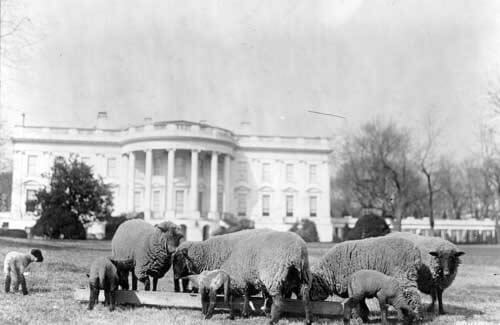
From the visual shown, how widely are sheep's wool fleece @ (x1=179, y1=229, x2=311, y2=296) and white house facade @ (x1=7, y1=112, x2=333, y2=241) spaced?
42514 mm

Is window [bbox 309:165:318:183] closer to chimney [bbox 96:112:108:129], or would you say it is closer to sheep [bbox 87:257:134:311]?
chimney [bbox 96:112:108:129]

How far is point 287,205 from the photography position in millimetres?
64062

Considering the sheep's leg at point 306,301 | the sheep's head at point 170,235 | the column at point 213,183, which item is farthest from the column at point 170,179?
the sheep's leg at point 306,301

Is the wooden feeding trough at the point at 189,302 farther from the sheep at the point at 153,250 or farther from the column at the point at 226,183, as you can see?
the column at the point at 226,183

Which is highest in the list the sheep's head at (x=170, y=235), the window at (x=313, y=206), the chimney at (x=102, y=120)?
the chimney at (x=102, y=120)

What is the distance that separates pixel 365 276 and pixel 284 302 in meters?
1.46

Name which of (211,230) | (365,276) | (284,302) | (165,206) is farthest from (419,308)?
(165,206)

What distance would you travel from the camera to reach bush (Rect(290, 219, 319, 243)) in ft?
174

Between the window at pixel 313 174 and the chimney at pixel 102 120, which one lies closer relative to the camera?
the chimney at pixel 102 120

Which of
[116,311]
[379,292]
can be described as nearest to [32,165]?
[116,311]

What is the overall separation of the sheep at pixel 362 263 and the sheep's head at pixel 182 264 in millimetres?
2276

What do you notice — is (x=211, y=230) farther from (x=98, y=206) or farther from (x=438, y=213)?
(x=438, y=213)

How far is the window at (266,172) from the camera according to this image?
6353 cm

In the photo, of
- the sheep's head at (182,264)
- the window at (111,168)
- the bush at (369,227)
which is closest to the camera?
the sheep's head at (182,264)
